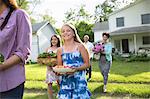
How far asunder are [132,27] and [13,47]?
114 ft

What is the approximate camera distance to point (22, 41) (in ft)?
8.27

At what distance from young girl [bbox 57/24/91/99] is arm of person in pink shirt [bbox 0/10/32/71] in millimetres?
2832

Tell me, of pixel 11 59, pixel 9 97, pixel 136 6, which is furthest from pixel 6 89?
pixel 136 6

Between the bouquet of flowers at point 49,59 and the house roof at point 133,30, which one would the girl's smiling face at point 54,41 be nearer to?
the bouquet of flowers at point 49,59

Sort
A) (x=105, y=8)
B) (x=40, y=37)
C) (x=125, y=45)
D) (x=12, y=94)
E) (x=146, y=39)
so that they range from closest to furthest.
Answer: (x=12, y=94), (x=146, y=39), (x=125, y=45), (x=40, y=37), (x=105, y=8)

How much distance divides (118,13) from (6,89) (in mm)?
35743

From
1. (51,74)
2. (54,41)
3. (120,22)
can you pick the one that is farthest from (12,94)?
(120,22)

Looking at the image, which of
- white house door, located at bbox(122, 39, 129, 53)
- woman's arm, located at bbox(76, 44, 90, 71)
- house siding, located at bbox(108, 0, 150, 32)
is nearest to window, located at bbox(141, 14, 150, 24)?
house siding, located at bbox(108, 0, 150, 32)

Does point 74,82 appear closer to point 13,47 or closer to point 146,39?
point 13,47

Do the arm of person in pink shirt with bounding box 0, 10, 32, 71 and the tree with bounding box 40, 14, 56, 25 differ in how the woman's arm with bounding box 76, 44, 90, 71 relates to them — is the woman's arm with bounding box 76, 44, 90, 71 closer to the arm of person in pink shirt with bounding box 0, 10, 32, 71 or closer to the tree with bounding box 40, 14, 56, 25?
the arm of person in pink shirt with bounding box 0, 10, 32, 71

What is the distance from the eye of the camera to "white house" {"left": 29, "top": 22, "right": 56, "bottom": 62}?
42.0m

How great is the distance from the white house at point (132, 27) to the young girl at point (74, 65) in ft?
98.0

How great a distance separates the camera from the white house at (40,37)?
1654 inches

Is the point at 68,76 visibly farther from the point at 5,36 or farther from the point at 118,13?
the point at 118,13
